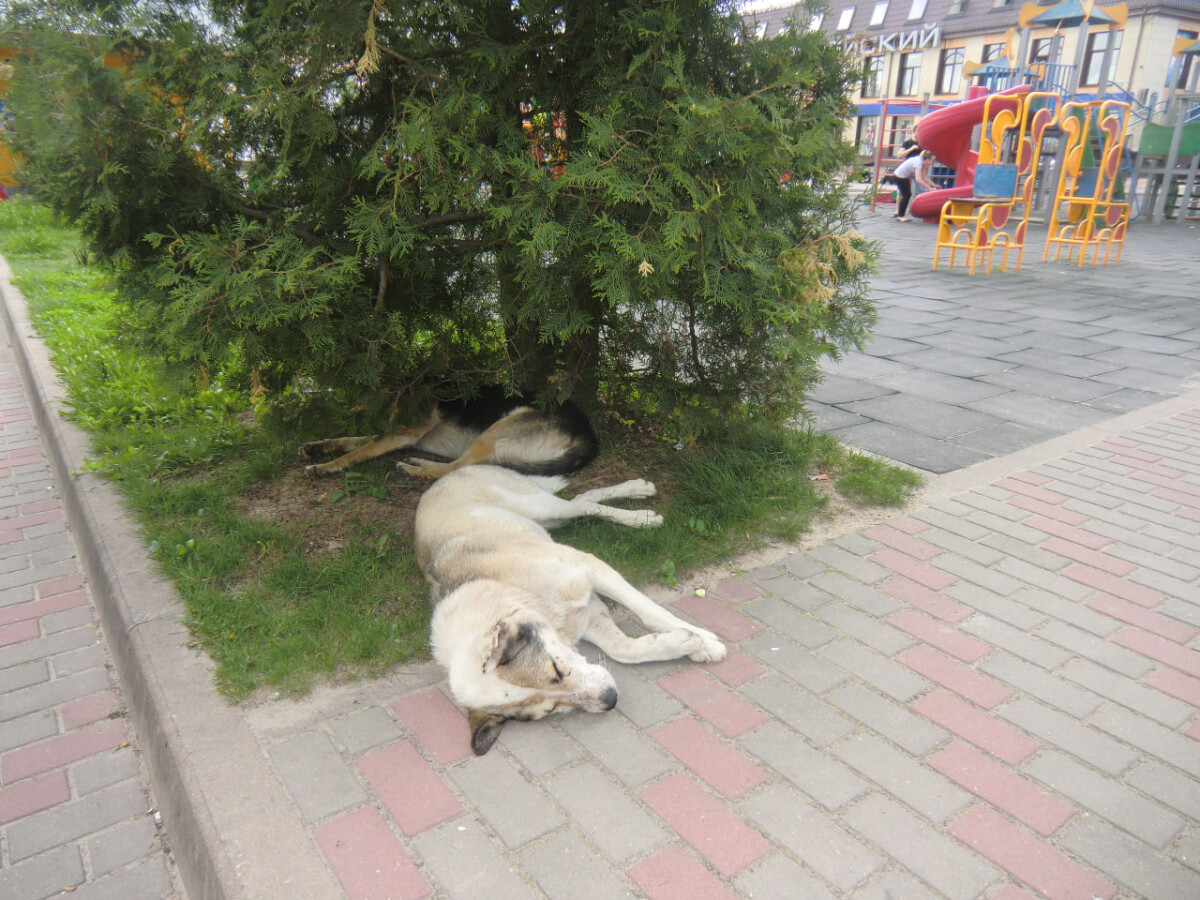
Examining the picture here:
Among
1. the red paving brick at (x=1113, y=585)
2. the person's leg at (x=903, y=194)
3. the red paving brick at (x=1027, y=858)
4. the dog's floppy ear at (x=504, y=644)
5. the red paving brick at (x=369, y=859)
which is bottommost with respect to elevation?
the red paving brick at (x=369, y=859)

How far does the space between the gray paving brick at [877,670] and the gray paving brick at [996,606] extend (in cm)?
63

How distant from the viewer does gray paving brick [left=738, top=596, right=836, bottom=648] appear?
3.22 meters

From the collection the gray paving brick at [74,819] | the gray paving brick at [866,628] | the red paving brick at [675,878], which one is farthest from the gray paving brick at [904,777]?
the gray paving brick at [74,819]

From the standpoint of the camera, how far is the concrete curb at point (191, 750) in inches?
88.1

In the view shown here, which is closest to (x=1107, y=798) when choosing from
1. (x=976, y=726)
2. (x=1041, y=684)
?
(x=976, y=726)

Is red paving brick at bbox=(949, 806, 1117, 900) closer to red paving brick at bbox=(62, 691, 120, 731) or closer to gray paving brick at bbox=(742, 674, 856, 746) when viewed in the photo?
gray paving brick at bbox=(742, 674, 856, 746)

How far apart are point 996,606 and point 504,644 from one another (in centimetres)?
222

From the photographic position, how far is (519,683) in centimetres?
270

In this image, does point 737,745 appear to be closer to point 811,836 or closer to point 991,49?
point 811,836

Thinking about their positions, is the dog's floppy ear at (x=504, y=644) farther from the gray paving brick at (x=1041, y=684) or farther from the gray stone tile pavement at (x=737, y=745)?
the gray paving brick at (x=1041, y=684)

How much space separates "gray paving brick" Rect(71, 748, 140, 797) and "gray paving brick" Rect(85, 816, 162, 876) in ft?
0.79

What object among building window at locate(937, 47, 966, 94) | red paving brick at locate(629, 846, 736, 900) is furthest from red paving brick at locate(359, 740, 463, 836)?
building window at locate(937, 47, 966, 94)

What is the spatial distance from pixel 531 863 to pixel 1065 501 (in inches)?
146

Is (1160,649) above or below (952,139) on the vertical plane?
below
